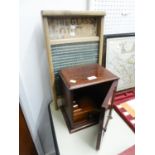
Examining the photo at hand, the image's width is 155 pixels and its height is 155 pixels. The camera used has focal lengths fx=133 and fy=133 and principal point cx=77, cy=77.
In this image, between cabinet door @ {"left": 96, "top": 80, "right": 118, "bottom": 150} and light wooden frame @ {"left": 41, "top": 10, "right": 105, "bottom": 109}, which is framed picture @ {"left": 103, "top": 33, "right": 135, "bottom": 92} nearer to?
light wooden frame @ {"left": 41, "top": 10, "right": 105, "bottom": 109}

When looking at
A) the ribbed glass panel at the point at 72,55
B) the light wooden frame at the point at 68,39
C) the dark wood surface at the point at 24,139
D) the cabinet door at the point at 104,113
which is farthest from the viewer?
the dark wood surface at the point at 24,139

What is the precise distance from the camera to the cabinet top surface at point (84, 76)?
27.8 inches

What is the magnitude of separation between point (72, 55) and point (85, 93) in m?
0.31

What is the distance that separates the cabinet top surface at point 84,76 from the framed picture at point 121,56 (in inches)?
8.1

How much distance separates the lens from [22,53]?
0.87 metres

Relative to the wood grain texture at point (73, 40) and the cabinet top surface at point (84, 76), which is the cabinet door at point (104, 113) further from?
the wood grain texture at point (73, 40)

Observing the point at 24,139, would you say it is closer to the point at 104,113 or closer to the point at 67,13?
the point at 104,113

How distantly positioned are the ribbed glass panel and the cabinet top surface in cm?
5

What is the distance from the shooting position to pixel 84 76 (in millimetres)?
778

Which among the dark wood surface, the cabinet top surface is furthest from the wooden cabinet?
the dark wood surface

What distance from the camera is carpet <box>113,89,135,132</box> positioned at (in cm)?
88

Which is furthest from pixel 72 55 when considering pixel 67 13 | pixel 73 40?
pixel 67 13

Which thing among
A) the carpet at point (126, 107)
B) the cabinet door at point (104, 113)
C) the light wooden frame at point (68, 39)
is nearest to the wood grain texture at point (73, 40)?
the light wooden frame at point (68, 39)

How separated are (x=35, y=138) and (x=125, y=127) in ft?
2.66
